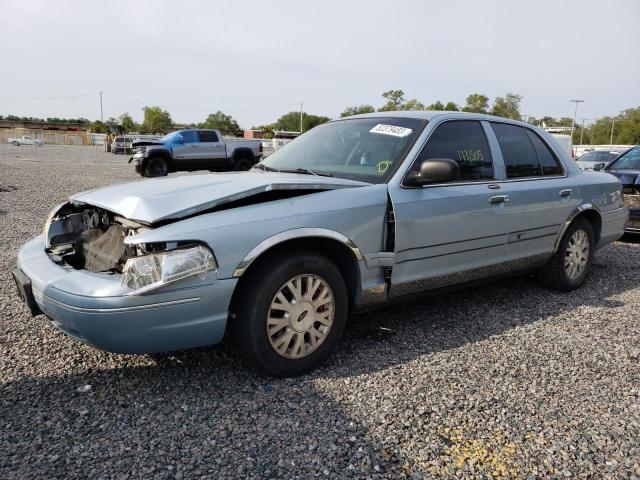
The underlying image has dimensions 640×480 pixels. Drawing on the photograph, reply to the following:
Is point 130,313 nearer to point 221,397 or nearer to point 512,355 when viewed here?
point 221,397

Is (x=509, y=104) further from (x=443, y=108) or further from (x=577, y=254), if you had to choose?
(x=577, y=254)

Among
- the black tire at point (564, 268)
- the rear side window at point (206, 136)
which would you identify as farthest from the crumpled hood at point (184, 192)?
the rear side window at point (206, 136)

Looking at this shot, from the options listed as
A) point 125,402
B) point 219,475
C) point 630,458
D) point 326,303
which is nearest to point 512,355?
point 630,458

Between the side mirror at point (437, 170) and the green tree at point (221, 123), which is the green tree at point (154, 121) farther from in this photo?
the side mirror at point (437, 170)

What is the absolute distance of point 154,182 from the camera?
134 inches

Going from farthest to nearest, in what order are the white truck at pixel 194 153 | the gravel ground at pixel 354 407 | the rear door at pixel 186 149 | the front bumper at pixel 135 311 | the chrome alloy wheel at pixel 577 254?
the rear door at pixel 186 149 → the white truck at pixel 194 153 → the chrome alloy wheel at pixel 577 254 → the front bumper at pixel 135 311 → the gravel ground at pixel 354 407

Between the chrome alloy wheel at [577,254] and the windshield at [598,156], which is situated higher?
the windshield at [598,156]

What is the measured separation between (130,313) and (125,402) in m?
0.57

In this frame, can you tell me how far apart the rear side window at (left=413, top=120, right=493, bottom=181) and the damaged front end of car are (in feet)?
6.03

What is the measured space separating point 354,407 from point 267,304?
0.72 metres

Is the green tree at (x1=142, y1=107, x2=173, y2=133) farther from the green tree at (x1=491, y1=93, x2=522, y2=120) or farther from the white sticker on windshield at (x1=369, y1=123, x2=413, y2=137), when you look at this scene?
the white sticker on windshield at (x1=369, y1=123, x2=413, y2=137)

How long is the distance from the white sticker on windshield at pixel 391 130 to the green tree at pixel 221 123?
119 m

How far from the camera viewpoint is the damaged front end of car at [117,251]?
2.53 metres

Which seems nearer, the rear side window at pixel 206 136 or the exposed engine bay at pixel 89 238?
the exposed engine bay at pixel 89 238
